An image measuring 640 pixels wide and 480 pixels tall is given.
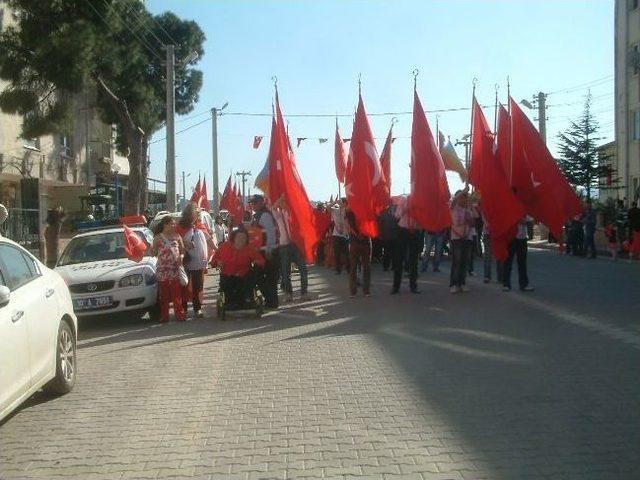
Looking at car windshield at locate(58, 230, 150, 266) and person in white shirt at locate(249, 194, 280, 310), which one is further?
car windshield at locate(58, 230, 150, 266)

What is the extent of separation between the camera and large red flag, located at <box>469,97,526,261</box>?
1364cm

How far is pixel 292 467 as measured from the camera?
513 cm

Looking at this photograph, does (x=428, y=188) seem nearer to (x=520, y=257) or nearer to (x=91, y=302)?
(x=520, y=257)

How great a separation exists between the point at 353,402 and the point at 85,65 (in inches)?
A: 906

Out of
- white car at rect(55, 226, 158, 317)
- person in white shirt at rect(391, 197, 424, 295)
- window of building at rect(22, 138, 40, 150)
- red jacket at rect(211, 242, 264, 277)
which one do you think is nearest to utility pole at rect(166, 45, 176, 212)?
window of building at rect(22, 138, 40, 150)

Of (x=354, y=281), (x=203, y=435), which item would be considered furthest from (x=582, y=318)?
(x=203, y=435)

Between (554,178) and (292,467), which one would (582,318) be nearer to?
(554,178)

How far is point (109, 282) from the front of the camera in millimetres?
12039

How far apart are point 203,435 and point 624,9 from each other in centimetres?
3519

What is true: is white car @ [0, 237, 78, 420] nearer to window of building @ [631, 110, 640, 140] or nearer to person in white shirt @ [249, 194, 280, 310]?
person in white shirt @ [249, 194, 280, 310]

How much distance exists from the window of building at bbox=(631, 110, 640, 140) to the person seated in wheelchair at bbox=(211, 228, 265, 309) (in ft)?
90.9

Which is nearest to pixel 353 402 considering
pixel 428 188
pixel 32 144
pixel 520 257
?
pixel 428 188

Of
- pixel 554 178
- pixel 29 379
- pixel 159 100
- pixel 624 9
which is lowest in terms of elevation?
pixel 29 379

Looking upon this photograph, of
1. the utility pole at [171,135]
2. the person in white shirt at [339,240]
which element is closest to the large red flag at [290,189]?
the person in white shirt at [339,240]
